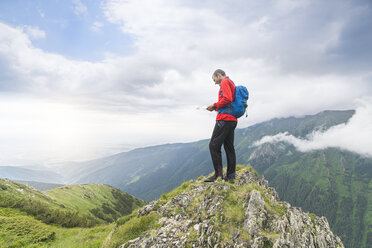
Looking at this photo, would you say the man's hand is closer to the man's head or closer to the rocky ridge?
the man's head

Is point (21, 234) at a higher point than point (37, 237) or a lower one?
higher

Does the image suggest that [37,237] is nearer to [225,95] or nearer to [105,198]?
[225,95]

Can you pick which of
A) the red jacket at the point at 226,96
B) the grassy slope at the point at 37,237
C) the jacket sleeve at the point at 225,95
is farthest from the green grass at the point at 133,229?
the jacket sleeve at the point at 225,95

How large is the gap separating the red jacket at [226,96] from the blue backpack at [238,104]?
206mm

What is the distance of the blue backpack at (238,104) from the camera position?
8641 mm

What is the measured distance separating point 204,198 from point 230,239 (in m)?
2.78

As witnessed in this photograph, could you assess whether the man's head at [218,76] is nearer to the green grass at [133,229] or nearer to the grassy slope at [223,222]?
the grassy slope at [223,222]

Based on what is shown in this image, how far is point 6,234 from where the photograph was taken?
10078 millimetres

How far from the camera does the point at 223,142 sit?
9.37 meters

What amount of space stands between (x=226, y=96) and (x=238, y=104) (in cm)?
75

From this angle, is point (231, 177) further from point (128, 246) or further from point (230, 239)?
point (128, 246)

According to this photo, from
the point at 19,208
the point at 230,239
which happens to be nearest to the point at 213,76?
the point at 230,239

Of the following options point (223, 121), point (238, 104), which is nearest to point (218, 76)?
point (238, 104)

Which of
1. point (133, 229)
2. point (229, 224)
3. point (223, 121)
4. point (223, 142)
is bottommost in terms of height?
point (133, 229)
